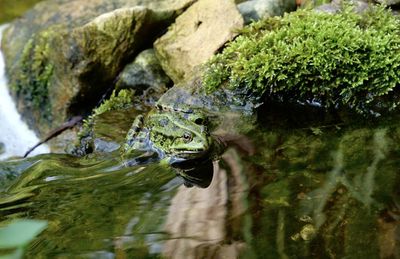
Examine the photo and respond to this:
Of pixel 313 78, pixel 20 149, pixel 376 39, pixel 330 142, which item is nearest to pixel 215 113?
pixel 313 78

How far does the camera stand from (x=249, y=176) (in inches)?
134

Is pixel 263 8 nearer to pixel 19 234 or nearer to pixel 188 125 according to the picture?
pixel 188 125

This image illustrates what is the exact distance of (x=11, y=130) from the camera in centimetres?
732

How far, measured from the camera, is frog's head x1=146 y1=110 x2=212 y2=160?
3930mm

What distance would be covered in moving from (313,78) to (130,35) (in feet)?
8.34

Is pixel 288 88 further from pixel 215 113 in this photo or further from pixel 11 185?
pixel 11 185

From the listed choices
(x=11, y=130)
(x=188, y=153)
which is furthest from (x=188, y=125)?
(x=11, y=130)

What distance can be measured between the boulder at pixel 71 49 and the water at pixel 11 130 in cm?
13

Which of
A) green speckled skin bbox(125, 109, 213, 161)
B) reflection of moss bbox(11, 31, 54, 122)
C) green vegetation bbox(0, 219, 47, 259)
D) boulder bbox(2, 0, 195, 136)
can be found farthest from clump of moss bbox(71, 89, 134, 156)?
green vegetation bbox(0, 219, 47, 259)

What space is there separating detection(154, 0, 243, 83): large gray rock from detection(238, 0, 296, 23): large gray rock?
0.24 metres

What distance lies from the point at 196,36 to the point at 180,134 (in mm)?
1805

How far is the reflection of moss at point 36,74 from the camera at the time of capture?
7117 millimetres

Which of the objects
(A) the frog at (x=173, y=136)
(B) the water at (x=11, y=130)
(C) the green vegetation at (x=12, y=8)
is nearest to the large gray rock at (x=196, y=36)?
(A) the frog at (x=173, y=136)

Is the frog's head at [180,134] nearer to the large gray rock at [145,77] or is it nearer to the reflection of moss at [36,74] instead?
the large gray rock at [145,77]
